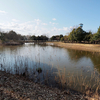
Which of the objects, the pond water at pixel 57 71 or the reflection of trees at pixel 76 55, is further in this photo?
the reflection of trees at pixel 76 55

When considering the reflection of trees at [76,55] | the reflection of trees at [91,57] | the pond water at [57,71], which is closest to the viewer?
the pond water at [57,71]

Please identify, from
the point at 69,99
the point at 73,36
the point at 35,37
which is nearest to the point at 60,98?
the point at 69,99

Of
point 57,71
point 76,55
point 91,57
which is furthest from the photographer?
point 76,55

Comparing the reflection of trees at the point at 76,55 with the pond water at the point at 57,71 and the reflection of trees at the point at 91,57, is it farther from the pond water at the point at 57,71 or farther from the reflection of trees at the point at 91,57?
the pond water at the point at 57,71

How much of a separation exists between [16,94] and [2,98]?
481 mm

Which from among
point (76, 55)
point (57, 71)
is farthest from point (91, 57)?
point (57, 71)

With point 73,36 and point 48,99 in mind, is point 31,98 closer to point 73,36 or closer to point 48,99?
point 48,99

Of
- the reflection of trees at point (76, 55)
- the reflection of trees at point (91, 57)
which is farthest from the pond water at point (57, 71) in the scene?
the reflection of trees at point (76, 55)

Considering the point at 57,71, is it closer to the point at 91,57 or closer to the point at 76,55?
the point at 76,55

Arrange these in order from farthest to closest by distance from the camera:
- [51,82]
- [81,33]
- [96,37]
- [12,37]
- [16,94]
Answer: [12,37]
[81,33]
[96,37]
[51,82]
[16,94]

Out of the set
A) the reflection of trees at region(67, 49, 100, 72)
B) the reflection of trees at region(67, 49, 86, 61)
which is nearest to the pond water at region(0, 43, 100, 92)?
the reflection of trees at region(67, 49, 100, 72)

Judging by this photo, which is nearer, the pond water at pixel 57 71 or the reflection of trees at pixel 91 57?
the pond water at pixel 57 71

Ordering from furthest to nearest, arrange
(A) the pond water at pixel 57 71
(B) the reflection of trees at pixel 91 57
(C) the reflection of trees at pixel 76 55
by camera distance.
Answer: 1. (C) the reflection of trees at pixel 76 55
2. (B) the reflection of trees at pixel 91 57
3. (A) the pond water at pixel 57 71

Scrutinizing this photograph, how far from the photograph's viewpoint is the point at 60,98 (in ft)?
10.2
